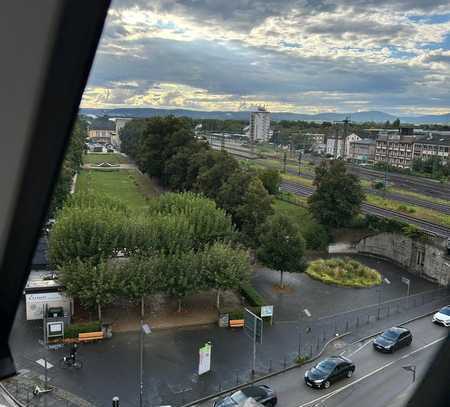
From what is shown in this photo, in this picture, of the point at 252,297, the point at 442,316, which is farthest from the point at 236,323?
the point at 442,316

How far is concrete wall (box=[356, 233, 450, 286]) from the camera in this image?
18297 millimetres

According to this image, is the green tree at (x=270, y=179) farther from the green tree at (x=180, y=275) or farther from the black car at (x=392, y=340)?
the black car at (x=392, y=340)

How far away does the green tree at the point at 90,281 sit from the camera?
1145cm

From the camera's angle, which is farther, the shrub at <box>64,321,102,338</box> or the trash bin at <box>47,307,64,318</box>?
the trash bin at <box>47,307,64,318</box>

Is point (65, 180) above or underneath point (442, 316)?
above

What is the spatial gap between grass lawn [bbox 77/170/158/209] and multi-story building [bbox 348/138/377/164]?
24.5 metres

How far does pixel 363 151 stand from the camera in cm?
5216

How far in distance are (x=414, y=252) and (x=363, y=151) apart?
34429 millimetres

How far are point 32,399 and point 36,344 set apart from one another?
227cm

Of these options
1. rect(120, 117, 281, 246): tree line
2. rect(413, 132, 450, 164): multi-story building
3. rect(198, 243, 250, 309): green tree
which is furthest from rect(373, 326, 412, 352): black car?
rect(413, 132, 450, 164): multi-story building

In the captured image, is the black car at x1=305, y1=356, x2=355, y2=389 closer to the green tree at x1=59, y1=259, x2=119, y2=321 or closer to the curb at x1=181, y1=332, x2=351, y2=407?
the curb at x1=181, y1=332, x2=351, y2=407

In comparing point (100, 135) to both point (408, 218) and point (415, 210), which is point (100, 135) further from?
point (408, 218)

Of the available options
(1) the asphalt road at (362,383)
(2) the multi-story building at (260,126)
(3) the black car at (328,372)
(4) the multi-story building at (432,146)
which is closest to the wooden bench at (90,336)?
(1) the asphalt road at (362,383)

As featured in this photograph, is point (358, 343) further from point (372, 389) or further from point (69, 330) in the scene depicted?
point (69, 330)
